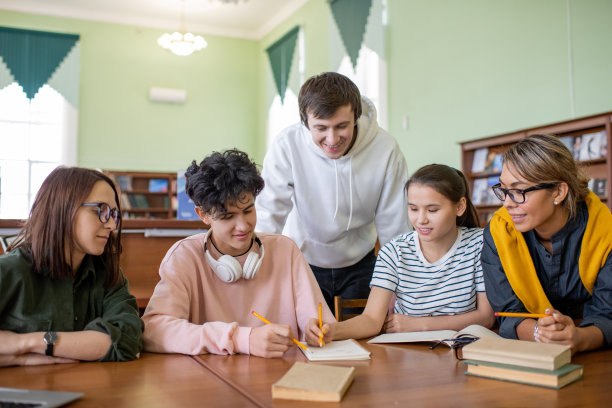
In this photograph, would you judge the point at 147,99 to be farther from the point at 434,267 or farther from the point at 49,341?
the point at 49,341

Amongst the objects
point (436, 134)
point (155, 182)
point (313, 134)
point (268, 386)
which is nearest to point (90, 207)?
point (268, 386)

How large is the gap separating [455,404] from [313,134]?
123 cm

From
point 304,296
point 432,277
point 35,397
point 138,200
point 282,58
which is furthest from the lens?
point 282,58

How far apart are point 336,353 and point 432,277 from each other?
2.16 ft

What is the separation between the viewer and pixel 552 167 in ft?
4.83

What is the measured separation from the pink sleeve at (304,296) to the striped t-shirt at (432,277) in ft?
0.74

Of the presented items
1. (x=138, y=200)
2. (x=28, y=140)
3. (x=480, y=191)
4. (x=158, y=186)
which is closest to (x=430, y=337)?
(x=480, y=191)

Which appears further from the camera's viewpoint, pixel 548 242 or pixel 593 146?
pixel 593 146

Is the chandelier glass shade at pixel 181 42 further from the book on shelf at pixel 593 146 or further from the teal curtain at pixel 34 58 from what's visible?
the book on shelf at pixel 593 146

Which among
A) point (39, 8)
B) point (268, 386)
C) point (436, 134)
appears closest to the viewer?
point (268, 386)

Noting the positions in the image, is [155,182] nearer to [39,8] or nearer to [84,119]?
[84,119]

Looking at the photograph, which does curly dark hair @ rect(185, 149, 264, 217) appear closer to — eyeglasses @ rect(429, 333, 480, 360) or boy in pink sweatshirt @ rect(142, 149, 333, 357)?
boy in pink sweatshirt @ rect(142, 149, 333, 357)

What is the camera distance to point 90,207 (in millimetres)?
1354

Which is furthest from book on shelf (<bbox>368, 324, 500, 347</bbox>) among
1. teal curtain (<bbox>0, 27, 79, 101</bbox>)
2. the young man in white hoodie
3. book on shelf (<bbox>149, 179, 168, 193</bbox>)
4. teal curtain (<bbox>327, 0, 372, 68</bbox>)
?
teal curtain (<bbox>0, 27, 79, 101</bbox>)
